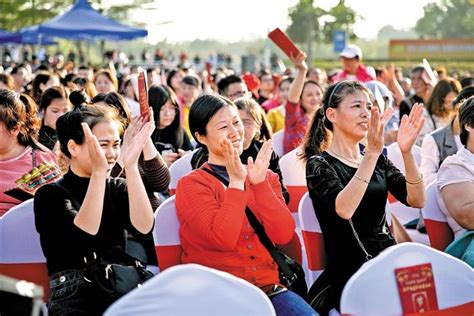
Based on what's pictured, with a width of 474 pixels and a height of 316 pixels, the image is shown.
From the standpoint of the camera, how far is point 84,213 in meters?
3.40

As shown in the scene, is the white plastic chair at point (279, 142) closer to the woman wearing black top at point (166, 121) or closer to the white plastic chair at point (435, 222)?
the woman wearing black top at point (166, 121)

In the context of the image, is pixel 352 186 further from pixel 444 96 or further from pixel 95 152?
pixel 444 96

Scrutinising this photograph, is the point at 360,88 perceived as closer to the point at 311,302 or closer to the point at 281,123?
the point at 311,302

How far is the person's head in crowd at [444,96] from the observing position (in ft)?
24.4

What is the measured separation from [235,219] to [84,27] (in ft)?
47.9

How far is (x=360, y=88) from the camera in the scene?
14.2ft

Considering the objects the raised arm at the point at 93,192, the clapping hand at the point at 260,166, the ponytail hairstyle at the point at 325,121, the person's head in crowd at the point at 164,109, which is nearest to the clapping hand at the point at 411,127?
the ponytail hairstyle at the point at 325,121

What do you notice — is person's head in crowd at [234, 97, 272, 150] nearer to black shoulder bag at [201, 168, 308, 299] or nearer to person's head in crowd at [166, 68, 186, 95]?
black shoulder bag at [201, 168, 308, 299]

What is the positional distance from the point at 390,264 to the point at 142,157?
87.0 inches

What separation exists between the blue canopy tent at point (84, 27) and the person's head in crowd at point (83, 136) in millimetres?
14024

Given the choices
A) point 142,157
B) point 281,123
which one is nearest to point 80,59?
point 281,123

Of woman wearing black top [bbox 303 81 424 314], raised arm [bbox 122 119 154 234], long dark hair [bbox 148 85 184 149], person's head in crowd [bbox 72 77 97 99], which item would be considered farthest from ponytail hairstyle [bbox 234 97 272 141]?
person's head in crowd [bbox 72 77 97 99]

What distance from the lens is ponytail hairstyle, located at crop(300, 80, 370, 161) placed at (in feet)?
14.1

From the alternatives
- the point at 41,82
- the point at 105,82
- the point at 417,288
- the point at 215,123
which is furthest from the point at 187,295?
the point at 105,82
